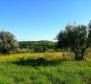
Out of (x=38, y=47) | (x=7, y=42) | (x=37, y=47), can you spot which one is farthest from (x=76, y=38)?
(x=37, y=47)

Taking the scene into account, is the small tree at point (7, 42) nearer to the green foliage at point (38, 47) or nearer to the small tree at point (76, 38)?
the green foliage at point (38, 47)

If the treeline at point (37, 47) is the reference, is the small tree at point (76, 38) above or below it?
above

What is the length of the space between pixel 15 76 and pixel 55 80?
2911 mm

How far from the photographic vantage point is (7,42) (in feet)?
168

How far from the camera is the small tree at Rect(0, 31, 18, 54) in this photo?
49912 mm

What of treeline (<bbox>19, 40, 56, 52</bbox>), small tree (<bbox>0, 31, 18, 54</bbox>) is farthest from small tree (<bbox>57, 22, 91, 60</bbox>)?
treeline (<bbox>19, 40, 56, 52</bbox>)

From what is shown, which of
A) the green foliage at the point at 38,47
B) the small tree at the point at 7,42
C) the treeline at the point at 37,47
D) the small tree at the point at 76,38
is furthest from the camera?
the green foliage at the point at 38,47

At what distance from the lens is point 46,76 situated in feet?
62.4

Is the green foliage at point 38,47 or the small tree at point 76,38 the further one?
the green foliage at point 38,47

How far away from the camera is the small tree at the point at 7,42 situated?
4991cm

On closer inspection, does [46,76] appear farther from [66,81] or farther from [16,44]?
[16,44]

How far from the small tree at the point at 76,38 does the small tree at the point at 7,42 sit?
54.9ft

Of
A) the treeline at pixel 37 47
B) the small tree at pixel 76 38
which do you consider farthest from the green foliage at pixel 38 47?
the small tree at pixel 76 38

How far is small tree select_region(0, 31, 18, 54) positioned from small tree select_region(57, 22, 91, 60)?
16.7 metres
